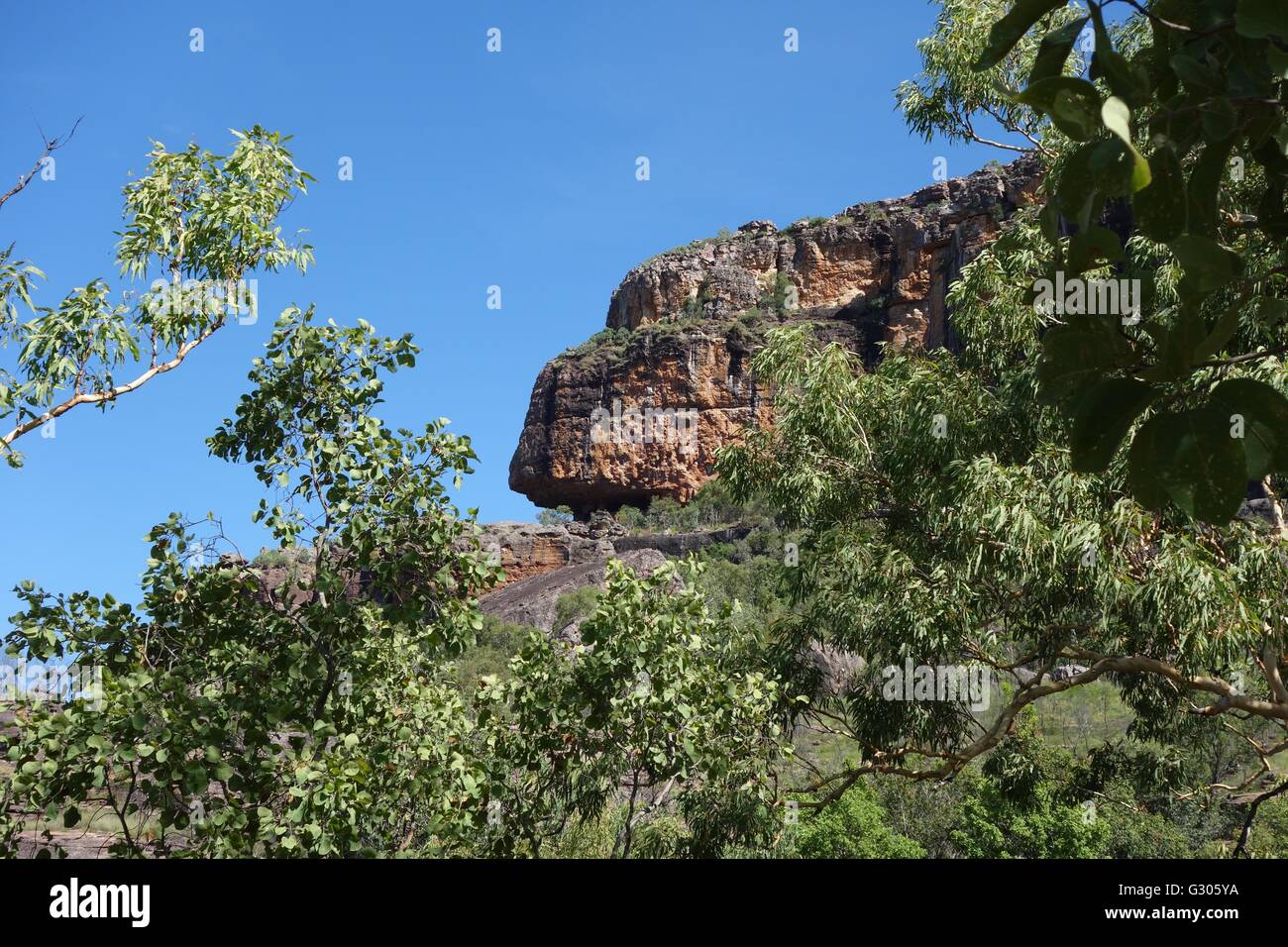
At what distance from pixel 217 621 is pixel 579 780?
207cm

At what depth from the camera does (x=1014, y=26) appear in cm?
111

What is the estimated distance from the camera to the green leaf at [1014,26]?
1.09 metres

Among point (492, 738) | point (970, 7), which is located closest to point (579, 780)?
point (492, 738)

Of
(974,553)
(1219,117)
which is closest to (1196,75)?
(1219,117)

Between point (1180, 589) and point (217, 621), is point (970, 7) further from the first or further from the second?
point (217, 621)

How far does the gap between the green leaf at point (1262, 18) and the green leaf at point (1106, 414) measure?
1.06 feet

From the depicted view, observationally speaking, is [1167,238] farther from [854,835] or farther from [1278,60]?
[854,835]

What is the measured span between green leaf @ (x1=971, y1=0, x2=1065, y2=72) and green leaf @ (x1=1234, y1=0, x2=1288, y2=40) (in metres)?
0.16

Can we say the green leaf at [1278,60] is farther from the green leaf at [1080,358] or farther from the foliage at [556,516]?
the foliage at [556,516]

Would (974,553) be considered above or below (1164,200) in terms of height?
below

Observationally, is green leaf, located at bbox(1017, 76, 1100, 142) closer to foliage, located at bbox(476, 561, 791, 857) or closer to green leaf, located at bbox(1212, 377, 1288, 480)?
green leaf, located at bbox(1212, 377, 1288, 480)

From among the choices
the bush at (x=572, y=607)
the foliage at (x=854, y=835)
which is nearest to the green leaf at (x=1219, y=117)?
the foliage at (x=854, y=835)

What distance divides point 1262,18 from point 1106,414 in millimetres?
374
